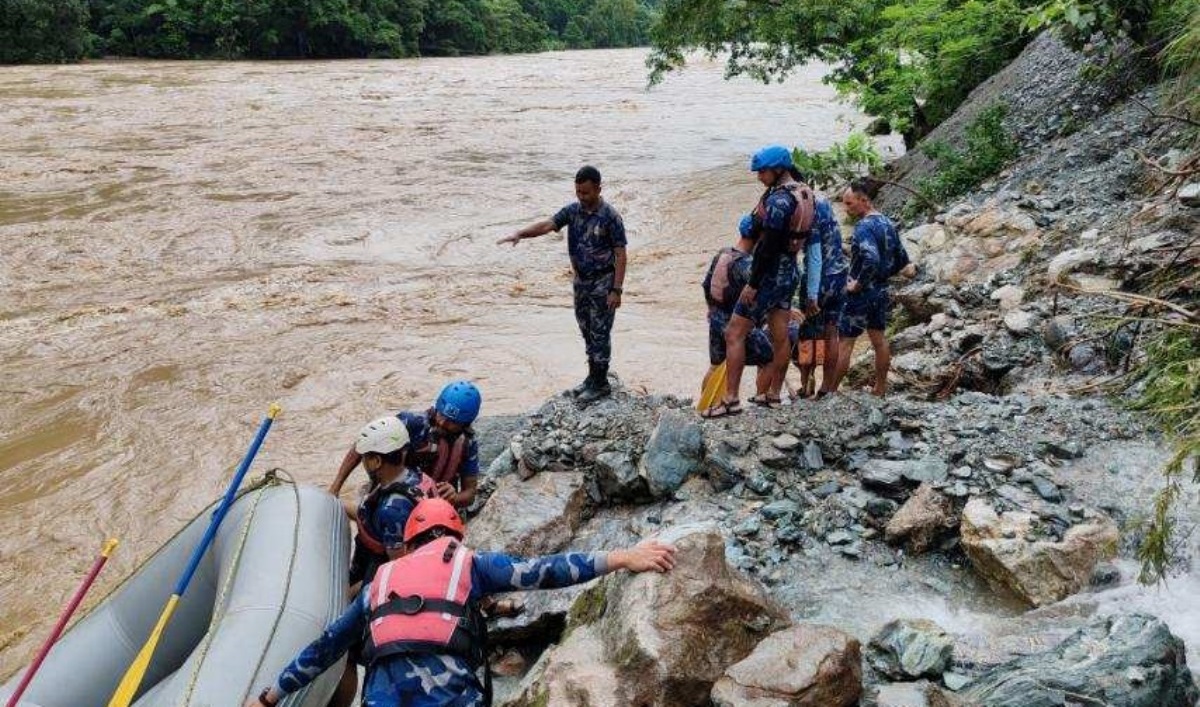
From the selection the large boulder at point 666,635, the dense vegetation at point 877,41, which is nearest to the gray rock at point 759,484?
the large boulder at point 666,635

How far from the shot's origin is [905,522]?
12.7 feet

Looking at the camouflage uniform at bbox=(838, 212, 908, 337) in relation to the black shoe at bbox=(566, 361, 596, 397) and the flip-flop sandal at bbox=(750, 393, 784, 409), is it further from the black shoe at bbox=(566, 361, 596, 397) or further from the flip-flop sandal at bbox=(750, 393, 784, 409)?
the black shoe at bbox=(566, 361, 596, 397)

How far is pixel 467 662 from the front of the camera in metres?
2.74

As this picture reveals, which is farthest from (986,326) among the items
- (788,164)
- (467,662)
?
(467,662)

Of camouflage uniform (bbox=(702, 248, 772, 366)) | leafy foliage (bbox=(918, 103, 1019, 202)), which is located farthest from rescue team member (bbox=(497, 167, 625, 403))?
leafy foliage (bbox=(918, 103, 1019, 202))

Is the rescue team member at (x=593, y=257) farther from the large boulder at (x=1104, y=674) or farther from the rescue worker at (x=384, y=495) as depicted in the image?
the large boulder at (x=1104, y=674)

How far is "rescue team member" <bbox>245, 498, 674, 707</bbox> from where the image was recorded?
267 centimetres

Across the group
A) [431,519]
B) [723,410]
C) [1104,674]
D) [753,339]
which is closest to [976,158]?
A: [753,339]

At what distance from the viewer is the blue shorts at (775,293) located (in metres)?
4.84

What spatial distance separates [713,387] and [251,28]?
4660cm

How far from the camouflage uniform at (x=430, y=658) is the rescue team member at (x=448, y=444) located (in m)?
1.58

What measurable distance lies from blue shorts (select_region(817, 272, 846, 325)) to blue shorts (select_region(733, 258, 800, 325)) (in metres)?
0.37

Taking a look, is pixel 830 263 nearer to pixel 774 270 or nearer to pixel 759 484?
pixel 774 270

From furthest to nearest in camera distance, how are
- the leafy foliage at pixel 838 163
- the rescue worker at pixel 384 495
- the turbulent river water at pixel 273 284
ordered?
the leafy foliage at pixel 838 163 → the turbulent river water at pixel 273 284 → the rescue worker at pixel 384 495
